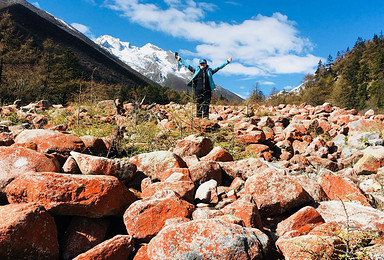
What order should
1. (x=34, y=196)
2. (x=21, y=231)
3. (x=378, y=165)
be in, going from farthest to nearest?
(x=378, y=165) → (x=34, y=196) → (x=21, y=231)

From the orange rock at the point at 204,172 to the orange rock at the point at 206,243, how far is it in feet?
3.72

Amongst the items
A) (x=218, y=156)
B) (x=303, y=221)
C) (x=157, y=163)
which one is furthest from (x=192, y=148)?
(x=303, y=221)

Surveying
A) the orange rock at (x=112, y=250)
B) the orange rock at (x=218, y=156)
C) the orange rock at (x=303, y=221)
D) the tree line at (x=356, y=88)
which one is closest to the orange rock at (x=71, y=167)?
the orange rock at (x=112, y=250)

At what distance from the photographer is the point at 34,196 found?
76.4 inches

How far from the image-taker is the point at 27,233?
166 cm

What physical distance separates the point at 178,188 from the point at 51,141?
1795 mm

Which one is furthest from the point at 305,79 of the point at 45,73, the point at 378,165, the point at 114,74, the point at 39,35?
the point at 39,35

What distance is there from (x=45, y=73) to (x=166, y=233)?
2672cm

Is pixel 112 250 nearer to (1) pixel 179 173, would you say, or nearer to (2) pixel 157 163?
(1) pixel 179 173

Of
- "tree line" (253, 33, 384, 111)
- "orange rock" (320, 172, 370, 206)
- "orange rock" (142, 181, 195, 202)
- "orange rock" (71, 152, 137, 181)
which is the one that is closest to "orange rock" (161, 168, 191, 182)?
"orange rock" (142, 181, 195, 202)

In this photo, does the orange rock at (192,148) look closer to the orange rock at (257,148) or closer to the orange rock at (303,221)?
the orange rock at (257,148)

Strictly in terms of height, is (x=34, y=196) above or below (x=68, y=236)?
above

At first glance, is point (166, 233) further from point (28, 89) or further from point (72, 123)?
point (28, 89)

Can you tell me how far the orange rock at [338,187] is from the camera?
105 inches
